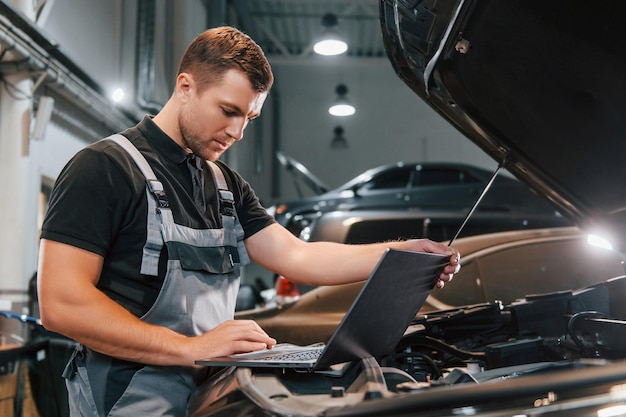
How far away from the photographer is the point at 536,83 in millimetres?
1679

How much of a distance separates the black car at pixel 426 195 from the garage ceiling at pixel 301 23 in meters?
4.05

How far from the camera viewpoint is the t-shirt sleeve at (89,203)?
1.31 metres

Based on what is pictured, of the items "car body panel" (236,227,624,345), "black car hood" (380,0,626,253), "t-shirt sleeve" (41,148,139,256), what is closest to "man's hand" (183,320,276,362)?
"t-shirt sleeve" (41,148,139,256)

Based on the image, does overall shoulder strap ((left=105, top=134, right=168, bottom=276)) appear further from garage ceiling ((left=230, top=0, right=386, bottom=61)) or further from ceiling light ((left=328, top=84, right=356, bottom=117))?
ceiling light ((left=328, top=84, right=356, bottom=117))

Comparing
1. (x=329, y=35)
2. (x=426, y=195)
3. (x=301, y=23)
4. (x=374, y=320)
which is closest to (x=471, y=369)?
(x=374, y=320)

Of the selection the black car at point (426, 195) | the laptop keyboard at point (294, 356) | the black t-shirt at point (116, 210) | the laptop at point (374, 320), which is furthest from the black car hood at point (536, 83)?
the black car at point (426, 195)

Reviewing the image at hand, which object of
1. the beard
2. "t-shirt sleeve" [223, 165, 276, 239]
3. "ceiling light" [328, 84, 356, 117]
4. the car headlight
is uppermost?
"ceiling light" [328, 84, 356, 117]

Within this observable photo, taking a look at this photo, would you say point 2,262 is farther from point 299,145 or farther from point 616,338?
point 299,145

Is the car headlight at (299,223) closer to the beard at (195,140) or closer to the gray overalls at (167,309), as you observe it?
the beard at (195,140)

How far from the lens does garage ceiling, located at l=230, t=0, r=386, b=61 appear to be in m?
10.9

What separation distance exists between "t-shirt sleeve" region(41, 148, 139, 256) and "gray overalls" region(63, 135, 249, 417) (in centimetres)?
7

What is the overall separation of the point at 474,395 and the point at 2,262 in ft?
16.8

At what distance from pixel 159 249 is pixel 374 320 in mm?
505

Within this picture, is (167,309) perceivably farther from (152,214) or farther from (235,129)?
(235,129)
